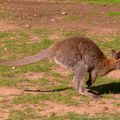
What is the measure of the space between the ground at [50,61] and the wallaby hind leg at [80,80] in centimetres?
11

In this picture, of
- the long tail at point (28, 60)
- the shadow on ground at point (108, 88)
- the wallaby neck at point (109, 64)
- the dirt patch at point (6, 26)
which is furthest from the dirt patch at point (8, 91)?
the dirt patch at point (6, 26)

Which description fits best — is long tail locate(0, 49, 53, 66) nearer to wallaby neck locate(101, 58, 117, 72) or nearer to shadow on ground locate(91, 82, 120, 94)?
wallaby neck locate(101, 58, 117, 72)

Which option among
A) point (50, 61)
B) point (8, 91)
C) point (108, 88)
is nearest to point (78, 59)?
point (108, 88)

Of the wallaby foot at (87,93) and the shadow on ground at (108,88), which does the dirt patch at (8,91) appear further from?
the shadow on ground at (108,88)

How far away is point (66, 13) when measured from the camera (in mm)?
16422

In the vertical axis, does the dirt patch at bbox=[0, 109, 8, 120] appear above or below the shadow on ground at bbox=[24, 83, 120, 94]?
above

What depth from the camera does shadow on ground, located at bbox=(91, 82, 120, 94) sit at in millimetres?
8797

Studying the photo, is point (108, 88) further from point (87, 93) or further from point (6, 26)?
point (6, 26)

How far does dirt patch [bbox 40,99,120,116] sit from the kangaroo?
1.09 feet

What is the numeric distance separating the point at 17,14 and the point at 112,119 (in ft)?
30.5

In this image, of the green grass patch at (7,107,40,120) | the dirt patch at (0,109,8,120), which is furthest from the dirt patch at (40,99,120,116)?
the dirt patch at (0,109,8,120)

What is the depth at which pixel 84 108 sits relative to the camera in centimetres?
779

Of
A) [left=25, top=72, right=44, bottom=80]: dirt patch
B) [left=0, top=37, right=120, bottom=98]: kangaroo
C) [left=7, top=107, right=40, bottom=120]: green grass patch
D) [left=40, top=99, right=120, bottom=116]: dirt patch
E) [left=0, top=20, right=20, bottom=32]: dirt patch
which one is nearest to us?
[left=7, top=107, right=40, bottom=120]: green grass patch

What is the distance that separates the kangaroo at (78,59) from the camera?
327 inches
